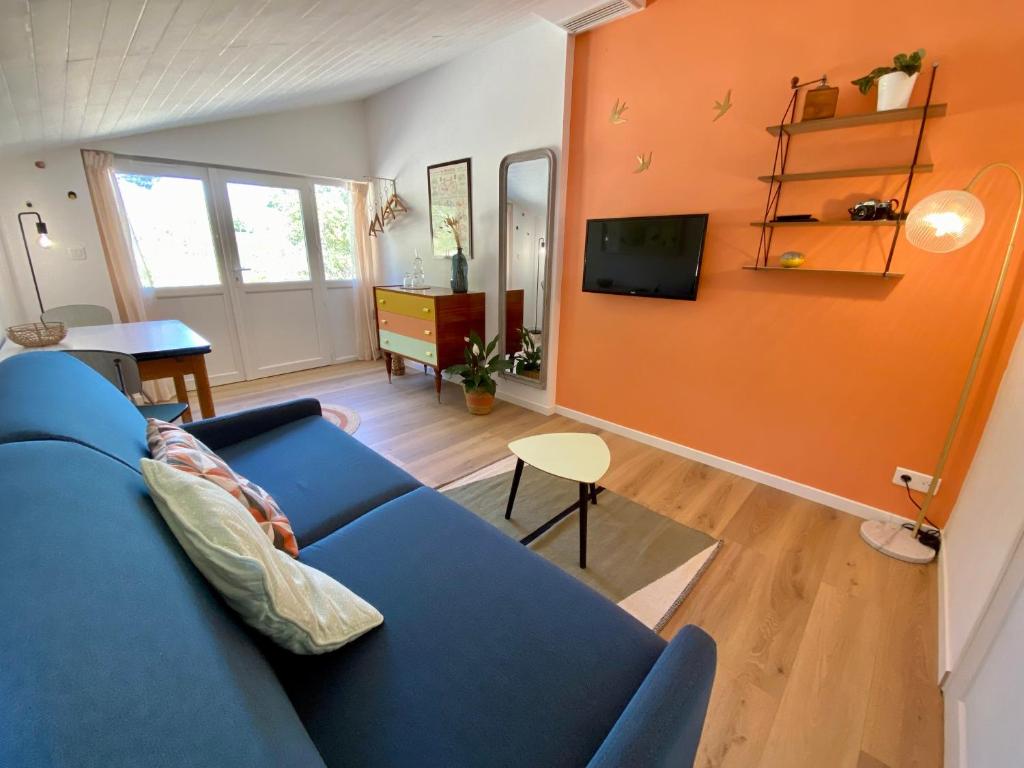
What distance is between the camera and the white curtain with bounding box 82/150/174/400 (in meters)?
3.02

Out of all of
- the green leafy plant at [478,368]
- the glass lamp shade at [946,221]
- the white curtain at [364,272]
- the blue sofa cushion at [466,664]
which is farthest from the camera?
the white curtain at [364,272]

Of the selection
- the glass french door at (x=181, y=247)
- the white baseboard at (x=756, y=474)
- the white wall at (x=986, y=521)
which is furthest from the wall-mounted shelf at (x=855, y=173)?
the glass french door at (x=181, y=247)

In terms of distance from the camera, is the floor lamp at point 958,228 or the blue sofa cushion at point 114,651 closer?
the blue sofa cushion at point 114,651

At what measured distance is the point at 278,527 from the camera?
102 cm

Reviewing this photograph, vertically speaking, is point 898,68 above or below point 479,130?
below

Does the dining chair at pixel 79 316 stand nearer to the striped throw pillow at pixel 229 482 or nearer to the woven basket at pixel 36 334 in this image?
the woven basket at pixel 36 334

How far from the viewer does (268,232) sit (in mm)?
3951

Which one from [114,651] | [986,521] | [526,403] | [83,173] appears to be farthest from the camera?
[526,403]

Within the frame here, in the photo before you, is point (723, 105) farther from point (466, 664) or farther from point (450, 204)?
point (466, 664)

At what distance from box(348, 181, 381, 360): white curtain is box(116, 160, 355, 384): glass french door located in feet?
0.29

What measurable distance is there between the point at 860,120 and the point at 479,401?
2.61m

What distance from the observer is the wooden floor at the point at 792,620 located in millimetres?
1146

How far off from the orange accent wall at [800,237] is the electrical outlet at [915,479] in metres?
0.04

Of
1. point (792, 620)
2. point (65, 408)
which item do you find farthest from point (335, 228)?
point (792, 620)
